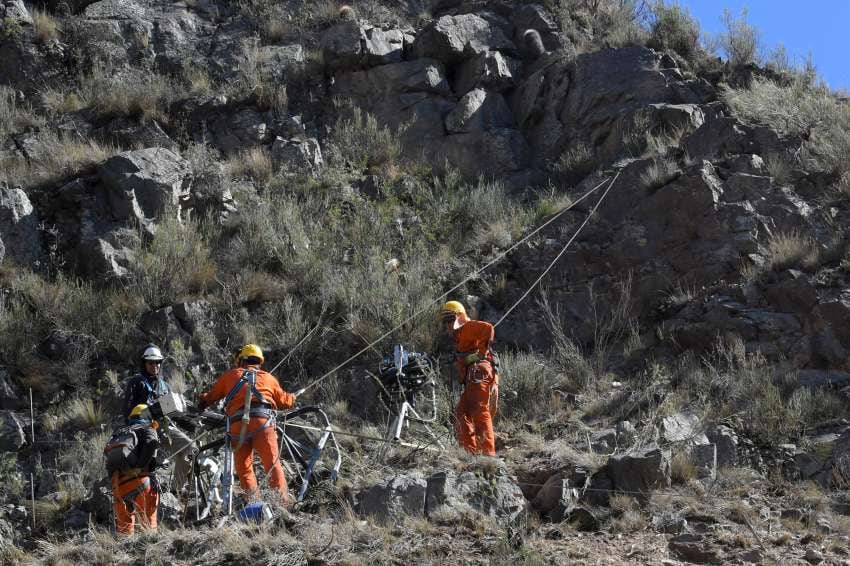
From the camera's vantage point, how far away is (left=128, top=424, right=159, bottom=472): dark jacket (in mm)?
8109

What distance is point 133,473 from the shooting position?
8.19 m

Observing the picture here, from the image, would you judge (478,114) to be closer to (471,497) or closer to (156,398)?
(156,398)

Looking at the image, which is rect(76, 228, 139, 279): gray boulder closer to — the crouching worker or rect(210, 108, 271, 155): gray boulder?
rect(210, 108, 271, 155): gray boulder

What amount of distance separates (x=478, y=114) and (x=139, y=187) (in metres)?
5.38

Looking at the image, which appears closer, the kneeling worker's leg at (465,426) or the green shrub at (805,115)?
the kneeling worker's leg at (465,426)

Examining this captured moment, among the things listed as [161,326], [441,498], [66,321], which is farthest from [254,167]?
[441,498]

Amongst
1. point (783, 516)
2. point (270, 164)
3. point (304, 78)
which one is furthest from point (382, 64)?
point (783, 516)

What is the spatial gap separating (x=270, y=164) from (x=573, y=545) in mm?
9090

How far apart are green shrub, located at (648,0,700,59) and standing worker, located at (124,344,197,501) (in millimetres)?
10506

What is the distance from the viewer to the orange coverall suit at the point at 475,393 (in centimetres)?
908

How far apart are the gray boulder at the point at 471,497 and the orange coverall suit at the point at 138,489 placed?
234cm

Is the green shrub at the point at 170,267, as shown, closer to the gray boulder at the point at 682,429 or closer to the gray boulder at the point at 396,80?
the gray boulder at the point at 396,80

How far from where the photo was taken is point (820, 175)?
12.7 m

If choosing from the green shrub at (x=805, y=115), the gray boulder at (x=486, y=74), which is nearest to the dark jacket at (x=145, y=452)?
the green shrub at (x=805, y=115)
